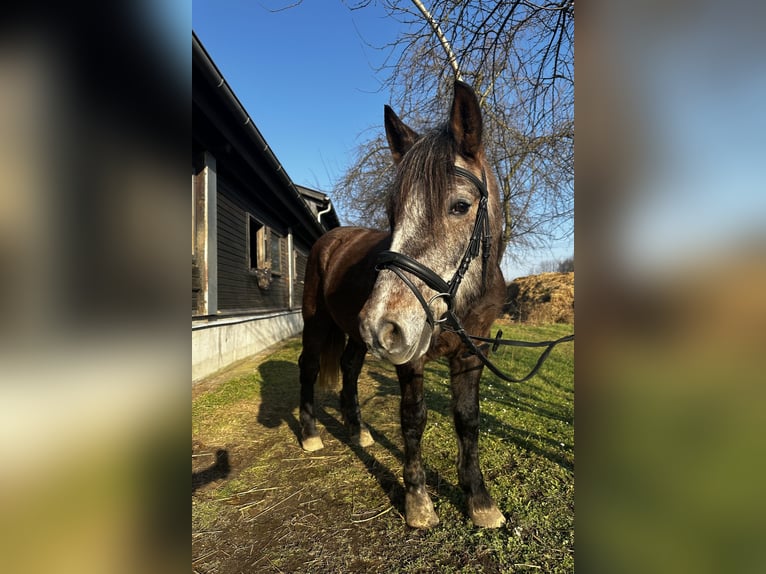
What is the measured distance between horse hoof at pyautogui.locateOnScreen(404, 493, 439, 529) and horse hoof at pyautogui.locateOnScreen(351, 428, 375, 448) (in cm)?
116

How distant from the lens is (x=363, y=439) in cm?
334

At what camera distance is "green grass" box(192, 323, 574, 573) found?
1.92 meters

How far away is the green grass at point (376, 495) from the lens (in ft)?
6.29

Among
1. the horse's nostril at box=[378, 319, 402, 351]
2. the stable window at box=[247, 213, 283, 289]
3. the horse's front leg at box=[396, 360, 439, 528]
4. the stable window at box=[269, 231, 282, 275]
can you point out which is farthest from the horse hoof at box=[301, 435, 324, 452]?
the stable window at box=[269, 231, 282, 275]

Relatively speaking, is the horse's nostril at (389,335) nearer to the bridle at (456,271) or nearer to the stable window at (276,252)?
the bridle at (456,271)

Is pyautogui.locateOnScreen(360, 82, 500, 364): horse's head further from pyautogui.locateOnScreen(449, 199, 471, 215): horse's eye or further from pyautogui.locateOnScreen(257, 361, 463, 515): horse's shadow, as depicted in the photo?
pyautogui.locateOnScreen(257, 361, 463, 515): horse's shadow

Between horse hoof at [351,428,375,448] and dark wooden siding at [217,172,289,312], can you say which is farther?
dark wooden siding at [217,172,289,312]

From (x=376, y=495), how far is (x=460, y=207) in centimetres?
191

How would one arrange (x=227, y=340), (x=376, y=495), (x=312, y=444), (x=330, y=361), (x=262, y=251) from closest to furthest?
(x=376, y=495), (x=312, y=444), (x=330, y=361), (x=227, y=340), (x=262, y=251)

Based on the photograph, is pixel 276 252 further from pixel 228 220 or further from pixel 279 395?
pixel 279 395

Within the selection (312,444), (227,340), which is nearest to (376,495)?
(312,444)
